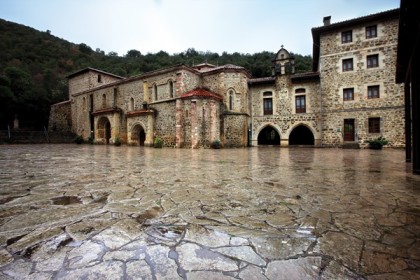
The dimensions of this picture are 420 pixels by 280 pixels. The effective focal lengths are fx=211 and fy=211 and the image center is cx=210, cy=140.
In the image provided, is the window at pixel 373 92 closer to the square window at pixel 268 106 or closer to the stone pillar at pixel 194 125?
the square window at pixel 268 106

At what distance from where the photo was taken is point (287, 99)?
20.6 metres

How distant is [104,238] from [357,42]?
74.5 ft

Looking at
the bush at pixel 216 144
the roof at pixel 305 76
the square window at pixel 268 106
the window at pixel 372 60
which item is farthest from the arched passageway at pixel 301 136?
the bush at pixel 216 144

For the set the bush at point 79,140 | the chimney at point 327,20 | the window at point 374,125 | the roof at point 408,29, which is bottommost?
the bush at point 79,140

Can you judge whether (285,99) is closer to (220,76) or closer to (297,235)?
(220,76)

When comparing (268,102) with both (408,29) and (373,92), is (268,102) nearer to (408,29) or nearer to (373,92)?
(373,92)

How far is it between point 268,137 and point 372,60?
1312cm

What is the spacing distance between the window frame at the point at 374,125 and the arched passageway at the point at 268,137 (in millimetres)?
8454

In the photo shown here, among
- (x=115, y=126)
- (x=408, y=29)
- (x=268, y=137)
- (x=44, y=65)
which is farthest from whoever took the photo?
(x=44, y=65)

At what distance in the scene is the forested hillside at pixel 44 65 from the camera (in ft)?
106

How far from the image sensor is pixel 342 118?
18.4 meters

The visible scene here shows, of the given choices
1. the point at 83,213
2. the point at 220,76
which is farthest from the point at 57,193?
the point at 220,76

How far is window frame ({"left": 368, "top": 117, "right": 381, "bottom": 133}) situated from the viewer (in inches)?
685

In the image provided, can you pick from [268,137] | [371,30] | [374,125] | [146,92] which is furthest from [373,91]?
[146,92]
